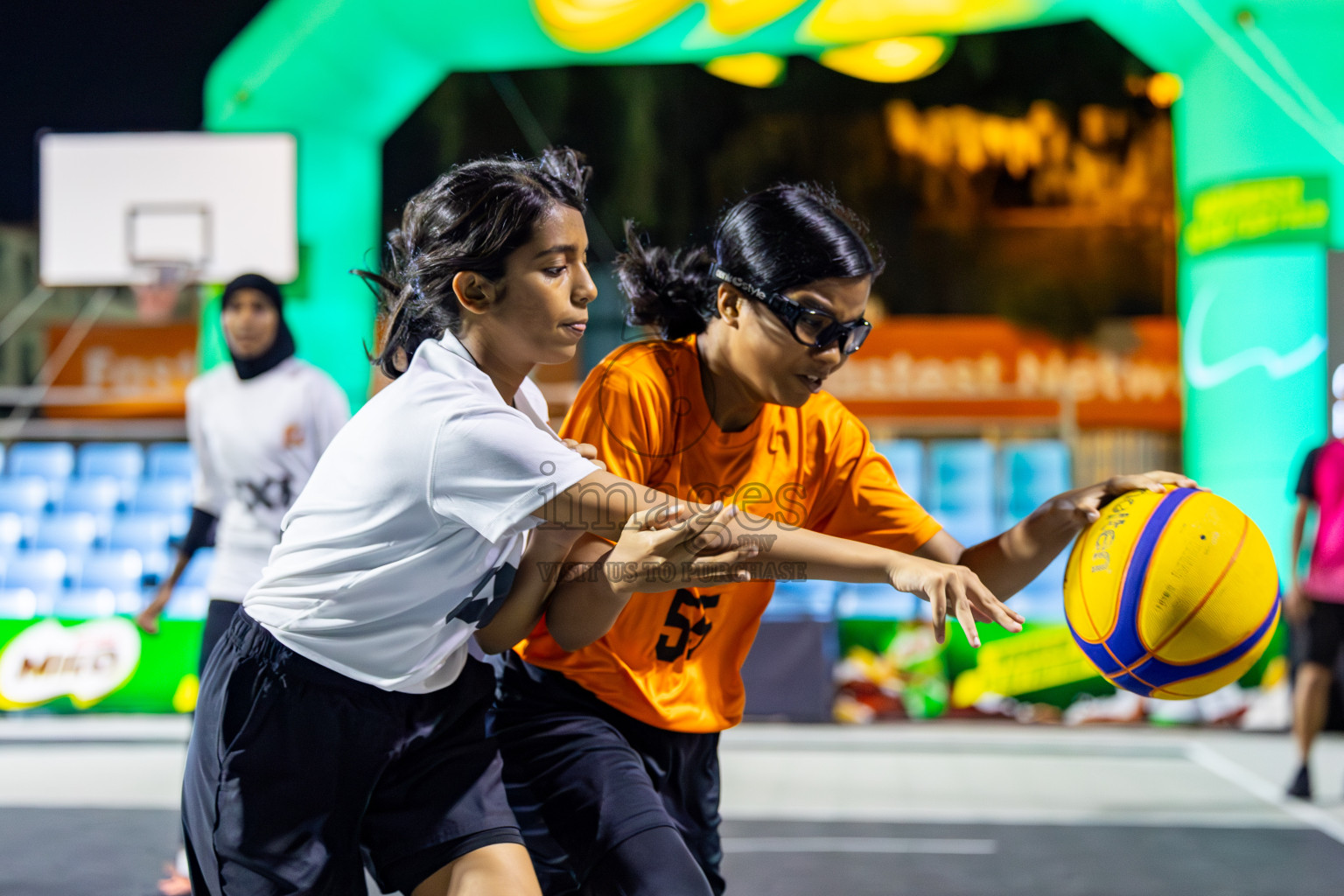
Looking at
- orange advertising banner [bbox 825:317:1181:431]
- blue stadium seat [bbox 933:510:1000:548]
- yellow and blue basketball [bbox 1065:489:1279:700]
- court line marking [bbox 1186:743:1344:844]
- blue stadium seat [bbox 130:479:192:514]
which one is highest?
orange advertising banner [bbox 825:317:1181:431]

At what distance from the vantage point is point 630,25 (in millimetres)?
8094

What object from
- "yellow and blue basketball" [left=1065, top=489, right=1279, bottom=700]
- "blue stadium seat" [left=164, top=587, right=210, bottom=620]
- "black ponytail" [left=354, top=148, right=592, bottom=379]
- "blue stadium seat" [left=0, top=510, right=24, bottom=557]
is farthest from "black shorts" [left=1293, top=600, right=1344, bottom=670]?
"blue stadium seat" [left=0, top=510, right=24, bottom=557]

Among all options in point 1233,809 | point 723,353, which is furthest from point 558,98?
point 723,353

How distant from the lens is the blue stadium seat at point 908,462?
8938mm

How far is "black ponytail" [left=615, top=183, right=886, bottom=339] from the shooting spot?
7.20 feet

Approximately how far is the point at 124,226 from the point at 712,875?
787 centimetres

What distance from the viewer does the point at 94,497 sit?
30.7 feet

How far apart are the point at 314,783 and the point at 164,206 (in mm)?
7751

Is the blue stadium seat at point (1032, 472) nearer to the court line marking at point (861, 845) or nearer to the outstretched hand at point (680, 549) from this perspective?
the court line marking at point (861, 845)

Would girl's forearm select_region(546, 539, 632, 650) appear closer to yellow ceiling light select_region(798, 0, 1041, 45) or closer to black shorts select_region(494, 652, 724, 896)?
black shorts select_region(494, 652, 724, 896)

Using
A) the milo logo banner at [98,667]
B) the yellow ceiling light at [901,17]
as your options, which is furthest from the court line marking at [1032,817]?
the yellow ceiling light at [901,17]

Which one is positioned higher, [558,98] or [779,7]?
[558,98]

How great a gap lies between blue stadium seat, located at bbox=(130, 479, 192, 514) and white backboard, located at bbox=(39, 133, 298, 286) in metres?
1.52

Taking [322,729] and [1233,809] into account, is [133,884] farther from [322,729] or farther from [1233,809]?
[1233,809]
